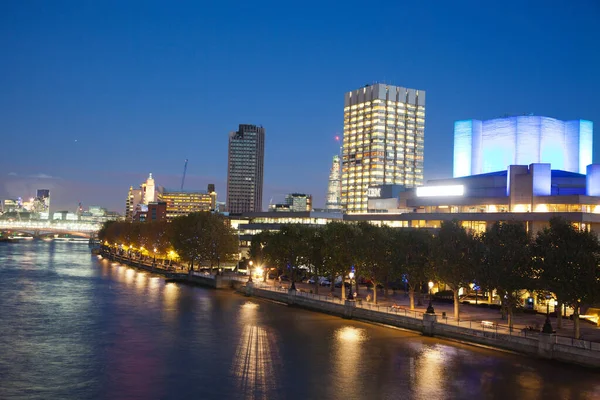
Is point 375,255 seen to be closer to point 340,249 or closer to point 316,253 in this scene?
point 340,249

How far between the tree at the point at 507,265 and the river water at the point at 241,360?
7.44 meters

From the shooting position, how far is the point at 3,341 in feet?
187

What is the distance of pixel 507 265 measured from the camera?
61062 mm

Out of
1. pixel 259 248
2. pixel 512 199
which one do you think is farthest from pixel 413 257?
pixel 512 199

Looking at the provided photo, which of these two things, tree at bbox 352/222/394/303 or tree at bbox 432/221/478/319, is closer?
tree at bbox 432/221/478/319

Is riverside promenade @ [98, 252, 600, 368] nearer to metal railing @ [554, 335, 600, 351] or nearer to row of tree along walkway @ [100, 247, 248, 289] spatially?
metal railing @ [554, 335, 600, 351]

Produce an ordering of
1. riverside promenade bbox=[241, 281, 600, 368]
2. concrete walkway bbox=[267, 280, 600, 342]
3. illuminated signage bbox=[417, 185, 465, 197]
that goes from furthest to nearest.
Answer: illuminated signage bbox=[417, 185, 465, 197] < concrete walkway bbox=[267, 280, 600, 342] < riverside promenade bbox=[241, 281, 600, 368]

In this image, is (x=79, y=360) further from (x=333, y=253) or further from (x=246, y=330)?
(x=333, y=253)

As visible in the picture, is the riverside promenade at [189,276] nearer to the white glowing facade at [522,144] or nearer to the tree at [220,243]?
the tree at [220,243]

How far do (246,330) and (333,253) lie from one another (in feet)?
80.1

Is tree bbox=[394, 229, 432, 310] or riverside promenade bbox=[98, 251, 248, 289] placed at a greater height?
tree bbox=[394, 229, 432, 310]

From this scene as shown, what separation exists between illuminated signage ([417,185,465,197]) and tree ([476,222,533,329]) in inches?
2375

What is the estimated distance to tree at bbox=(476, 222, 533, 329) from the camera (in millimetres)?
58812

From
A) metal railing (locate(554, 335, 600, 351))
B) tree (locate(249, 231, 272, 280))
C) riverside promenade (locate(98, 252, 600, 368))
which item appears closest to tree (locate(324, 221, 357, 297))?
riverside promenade (locate(98, 252, 600, 368))
